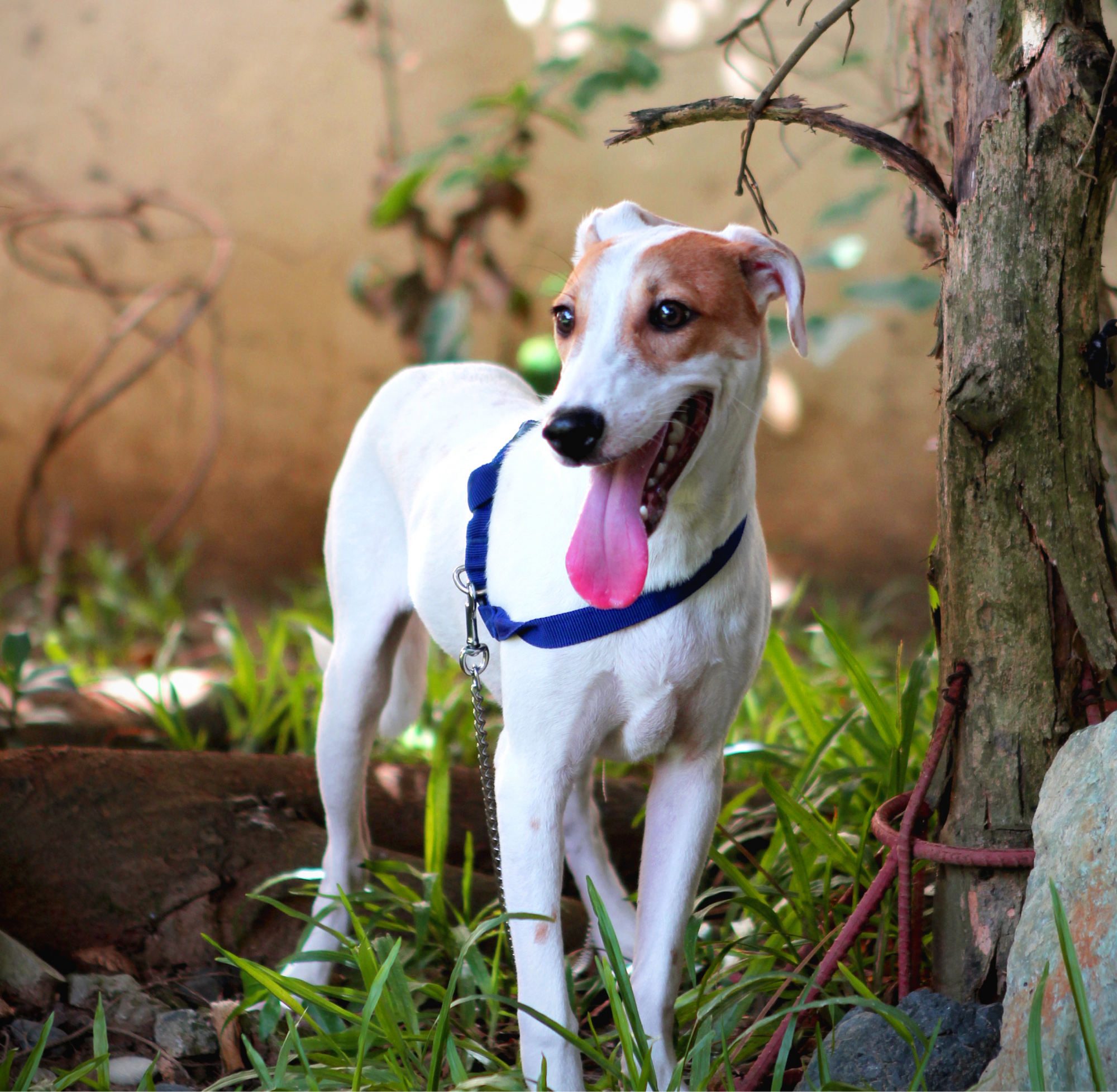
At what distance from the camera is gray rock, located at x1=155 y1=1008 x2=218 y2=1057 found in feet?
6.89

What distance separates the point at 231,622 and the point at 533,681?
2394 millimetres

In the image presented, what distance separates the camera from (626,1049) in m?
1.67

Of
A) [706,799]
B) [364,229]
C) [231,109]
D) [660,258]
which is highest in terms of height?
[231,109]

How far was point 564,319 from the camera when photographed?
5.80 ft

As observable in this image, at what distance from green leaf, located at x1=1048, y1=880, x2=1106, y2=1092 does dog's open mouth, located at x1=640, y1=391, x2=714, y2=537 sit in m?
0.75

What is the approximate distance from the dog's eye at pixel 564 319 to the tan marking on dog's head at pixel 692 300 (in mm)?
131

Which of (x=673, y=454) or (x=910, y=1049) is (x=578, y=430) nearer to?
(x=673, y=454)

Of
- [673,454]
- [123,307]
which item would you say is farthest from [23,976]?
[123,307]

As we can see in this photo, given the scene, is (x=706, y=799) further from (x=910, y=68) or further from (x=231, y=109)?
(x=231, y=109)

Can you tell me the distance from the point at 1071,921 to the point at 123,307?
17.5ft

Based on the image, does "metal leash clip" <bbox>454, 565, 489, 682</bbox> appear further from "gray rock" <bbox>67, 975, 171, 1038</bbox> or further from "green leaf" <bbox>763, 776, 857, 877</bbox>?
"gray rock" <bbox>67, 975, 171, 1038</bbox>

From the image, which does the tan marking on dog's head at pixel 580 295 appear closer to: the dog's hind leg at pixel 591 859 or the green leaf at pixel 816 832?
the green leaf at pixel 816 832

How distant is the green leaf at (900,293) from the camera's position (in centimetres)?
282

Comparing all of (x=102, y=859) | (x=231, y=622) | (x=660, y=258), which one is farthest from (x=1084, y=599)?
(x=231, y=622)
